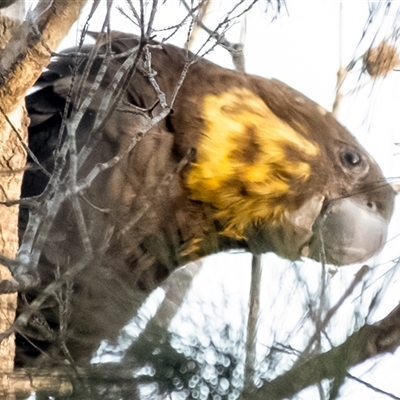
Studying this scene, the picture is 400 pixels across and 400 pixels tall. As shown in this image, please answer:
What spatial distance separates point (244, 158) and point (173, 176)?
286 mm

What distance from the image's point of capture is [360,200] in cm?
200

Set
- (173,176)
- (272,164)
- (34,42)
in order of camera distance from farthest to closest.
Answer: (272,164), (173,176), (34,42)

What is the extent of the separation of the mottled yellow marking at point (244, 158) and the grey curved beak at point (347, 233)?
29 centimetres

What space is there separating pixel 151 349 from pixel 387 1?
2.52 ft

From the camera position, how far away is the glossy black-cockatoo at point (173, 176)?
1.46m

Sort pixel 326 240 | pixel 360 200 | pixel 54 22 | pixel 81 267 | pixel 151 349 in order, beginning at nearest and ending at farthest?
pixel 151 349
pixel 81 267
pixel 326 240
pixel 54 22
pixel 360 200

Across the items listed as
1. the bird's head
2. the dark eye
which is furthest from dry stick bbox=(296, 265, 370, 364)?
the dark eye

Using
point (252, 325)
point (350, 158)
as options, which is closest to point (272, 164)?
point (350, 158)

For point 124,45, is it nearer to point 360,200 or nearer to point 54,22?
point 54,22

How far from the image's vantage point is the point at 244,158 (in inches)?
94.0

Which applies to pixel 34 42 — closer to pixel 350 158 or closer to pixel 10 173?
pixel 10 173

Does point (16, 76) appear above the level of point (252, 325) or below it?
above

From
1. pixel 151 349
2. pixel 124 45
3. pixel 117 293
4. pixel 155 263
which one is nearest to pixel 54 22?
pixel 124 45

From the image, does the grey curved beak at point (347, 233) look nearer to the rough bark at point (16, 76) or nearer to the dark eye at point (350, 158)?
the dark eye at point (350, 158)
